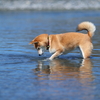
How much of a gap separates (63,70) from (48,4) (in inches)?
1605

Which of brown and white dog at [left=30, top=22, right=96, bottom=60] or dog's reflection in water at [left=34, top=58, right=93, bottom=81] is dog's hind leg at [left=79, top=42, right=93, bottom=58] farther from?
dog's reflection in water at [left=34, top=58, right=93, bottom=81]

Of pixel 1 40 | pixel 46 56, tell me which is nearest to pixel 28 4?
pixel 1 40

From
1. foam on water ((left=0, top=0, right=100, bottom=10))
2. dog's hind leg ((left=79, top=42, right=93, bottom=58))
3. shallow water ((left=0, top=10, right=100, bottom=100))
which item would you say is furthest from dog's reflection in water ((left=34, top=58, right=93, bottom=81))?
foam on water ((left=0, top=0, right=100, bottom=10))

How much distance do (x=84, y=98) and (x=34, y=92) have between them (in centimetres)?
92

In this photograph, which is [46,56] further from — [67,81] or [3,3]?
[3,3]

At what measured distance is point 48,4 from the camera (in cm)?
4838

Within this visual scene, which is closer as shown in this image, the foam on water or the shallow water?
the shallow water

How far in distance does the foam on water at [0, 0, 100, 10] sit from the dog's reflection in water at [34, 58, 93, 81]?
38.2m

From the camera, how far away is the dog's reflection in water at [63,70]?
739 cm

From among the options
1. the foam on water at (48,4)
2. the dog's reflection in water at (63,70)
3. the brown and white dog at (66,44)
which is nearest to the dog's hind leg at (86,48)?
the brown and white dog at (66,44)

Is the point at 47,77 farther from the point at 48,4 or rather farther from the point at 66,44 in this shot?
the point at 48,4

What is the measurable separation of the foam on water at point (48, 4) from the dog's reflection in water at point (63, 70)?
38.2 metres

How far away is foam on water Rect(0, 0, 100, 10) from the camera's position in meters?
47.7

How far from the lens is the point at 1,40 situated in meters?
14.7
